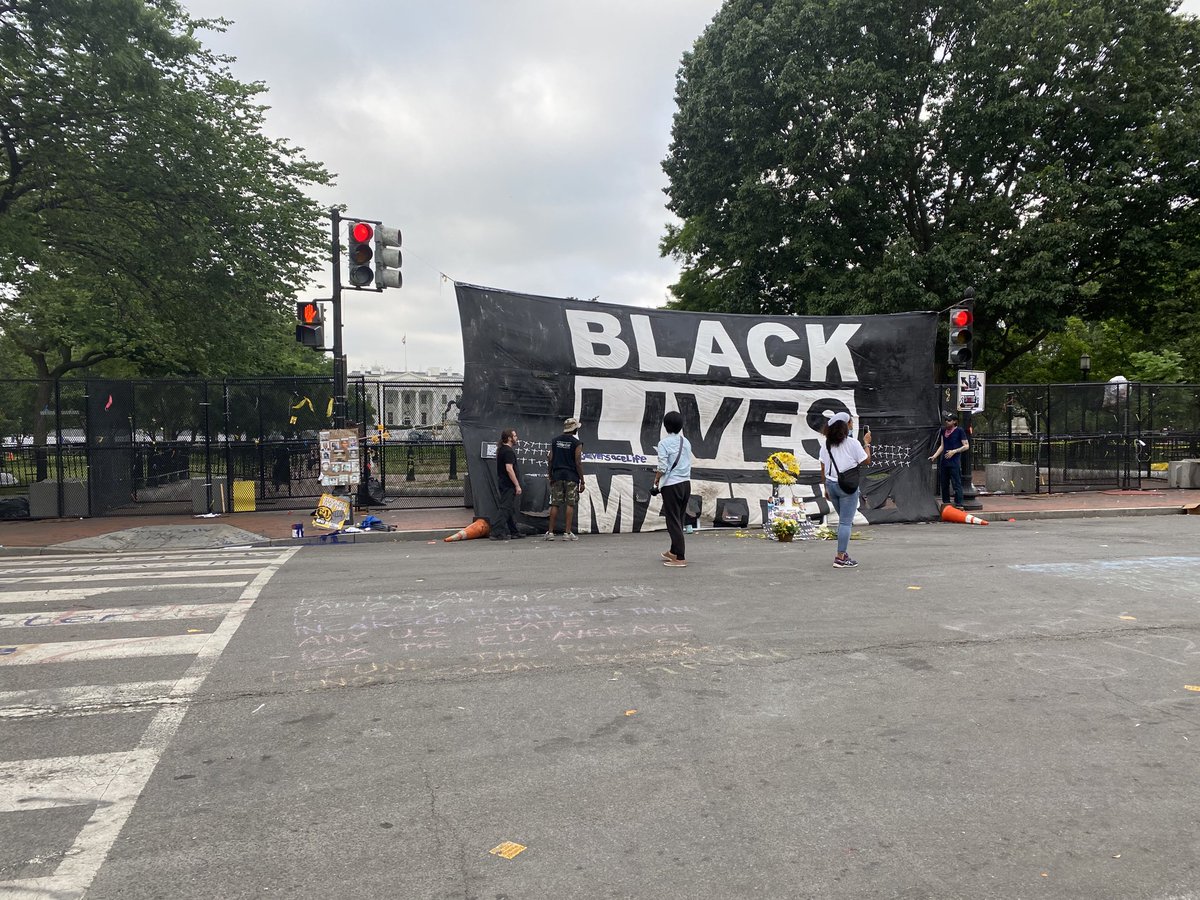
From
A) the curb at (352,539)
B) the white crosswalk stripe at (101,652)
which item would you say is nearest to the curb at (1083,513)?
the curb at (352,539)

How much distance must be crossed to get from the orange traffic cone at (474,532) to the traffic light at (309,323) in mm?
3761

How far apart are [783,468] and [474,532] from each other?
5.51 meters

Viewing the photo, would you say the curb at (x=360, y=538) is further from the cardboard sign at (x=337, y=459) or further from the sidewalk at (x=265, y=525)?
the cardboard sign at (x=337, y=459)

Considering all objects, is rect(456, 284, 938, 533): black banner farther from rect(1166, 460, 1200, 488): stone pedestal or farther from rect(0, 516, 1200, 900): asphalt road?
rect(1166, 460, 1200, 488): stone pedestal

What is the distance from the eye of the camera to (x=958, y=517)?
46.7 ft

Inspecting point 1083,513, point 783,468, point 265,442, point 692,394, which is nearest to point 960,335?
point 1083,513

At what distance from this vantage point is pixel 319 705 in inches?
188

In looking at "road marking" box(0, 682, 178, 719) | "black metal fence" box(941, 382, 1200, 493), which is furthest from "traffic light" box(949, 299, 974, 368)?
"road marking" box(0, 682, 178, 719)

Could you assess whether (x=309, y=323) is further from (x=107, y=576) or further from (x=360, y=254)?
(x=107, y=576)

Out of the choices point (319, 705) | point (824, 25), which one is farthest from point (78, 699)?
point (824, 25)

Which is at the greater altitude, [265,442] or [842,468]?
[265,442]

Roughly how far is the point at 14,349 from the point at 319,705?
38.4 metres

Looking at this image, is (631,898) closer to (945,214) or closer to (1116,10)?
(945,214)

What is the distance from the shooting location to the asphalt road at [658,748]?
9.89 ft
